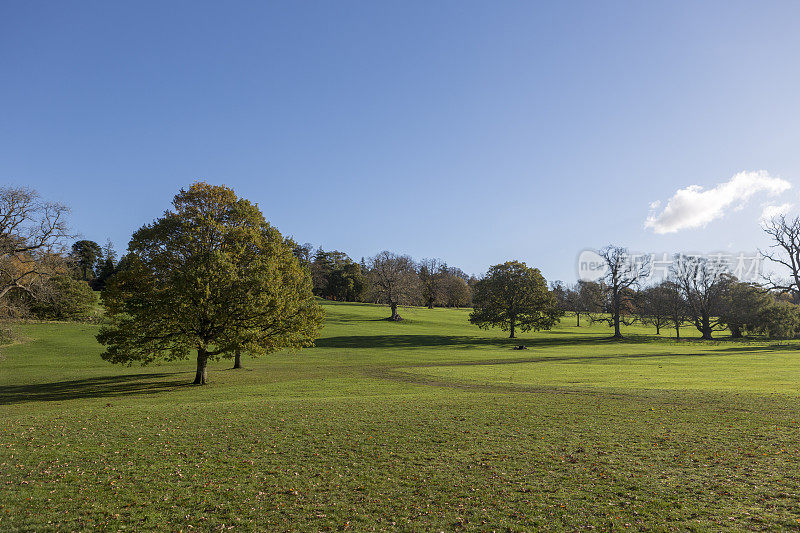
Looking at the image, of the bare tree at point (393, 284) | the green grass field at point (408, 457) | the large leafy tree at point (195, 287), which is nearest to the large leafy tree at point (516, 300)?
the bare tree at point (393, 284)

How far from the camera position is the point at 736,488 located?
9445mm

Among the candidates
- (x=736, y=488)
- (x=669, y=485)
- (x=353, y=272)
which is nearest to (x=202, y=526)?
(x=669, y=485)

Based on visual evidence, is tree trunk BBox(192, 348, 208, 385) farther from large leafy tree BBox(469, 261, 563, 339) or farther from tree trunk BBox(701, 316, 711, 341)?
tree trunk BBox(701, 316, 711, 341)

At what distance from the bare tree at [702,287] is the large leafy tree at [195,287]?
7839cm

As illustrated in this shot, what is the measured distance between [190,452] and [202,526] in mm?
4757

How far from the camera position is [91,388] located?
27.8 m

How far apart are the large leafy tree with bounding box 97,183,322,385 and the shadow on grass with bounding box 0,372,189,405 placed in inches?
76.2

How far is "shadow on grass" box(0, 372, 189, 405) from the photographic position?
24.8 m

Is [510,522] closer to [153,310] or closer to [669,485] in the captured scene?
[669,485]

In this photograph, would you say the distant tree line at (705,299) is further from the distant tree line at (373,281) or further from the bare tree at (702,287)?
the distant tree line at (373,281)

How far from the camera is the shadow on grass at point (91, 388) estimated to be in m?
24.8

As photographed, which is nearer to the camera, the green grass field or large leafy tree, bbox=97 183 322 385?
the green grass field

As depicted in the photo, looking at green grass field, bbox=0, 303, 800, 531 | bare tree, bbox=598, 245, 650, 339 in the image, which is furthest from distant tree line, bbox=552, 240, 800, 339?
green grass field, bbox=0, 303, 800, 531

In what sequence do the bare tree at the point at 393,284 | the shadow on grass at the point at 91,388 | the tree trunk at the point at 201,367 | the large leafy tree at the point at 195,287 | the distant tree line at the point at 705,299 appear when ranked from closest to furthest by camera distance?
1. the shadow on grass at the point at 91,388
2. the large leafy tree at the point at 195,287
3. the tree trunk at the point at 201,367
4. the distant tree line at the point at 705,299
5. the bare tree at the point at 393,284
